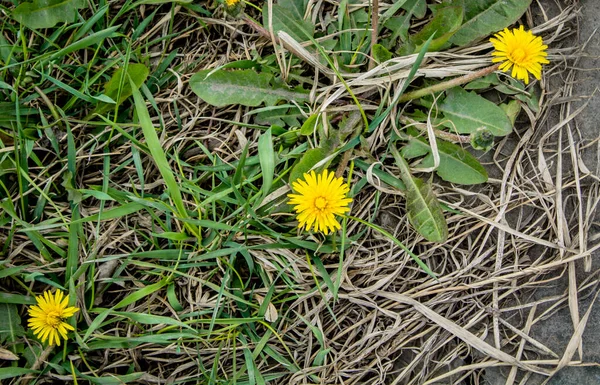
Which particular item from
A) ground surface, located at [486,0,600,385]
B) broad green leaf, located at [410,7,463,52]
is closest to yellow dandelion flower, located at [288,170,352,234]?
broad green leaf, located at [410,7,463,52]

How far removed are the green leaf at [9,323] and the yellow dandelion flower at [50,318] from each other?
111mm

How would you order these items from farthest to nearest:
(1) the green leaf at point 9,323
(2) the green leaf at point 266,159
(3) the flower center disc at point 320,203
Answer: (1) the green leaf at point 9,323
(2) the green leaf at point 266,159
(3) the flower center disc at point 320,203

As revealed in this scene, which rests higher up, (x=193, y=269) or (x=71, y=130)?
(x=71, y=130)

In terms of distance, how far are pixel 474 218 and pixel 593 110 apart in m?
0.60

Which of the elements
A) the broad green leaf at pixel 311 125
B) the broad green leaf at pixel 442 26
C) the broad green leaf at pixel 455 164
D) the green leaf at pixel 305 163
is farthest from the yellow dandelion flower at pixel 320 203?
the broad green leaf at pixel 442 26

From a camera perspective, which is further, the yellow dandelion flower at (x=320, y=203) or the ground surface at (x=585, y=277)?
the ground surface at (x=585, y=277)

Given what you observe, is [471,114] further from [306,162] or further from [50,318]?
[50,318]

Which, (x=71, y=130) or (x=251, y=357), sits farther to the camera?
(x=71, y=130)

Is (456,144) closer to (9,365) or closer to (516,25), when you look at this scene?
(516,25)

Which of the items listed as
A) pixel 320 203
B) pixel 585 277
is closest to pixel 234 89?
pixel 320 203

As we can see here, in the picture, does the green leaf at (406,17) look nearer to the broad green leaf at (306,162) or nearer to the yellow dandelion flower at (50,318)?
the broad green leaf at (306,162)

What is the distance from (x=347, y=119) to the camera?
208 centimetres

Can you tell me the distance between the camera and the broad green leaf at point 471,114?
200 cm

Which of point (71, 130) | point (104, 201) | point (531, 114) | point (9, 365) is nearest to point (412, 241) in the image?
point (531, 114)
